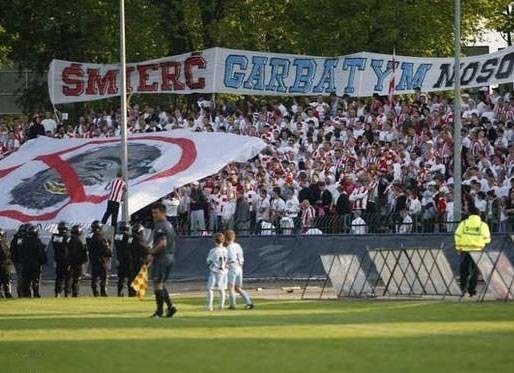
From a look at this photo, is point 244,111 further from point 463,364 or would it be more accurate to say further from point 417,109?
point 463,364

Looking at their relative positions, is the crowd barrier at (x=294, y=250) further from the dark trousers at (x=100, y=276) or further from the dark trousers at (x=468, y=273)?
the dark trousers at (x=100, y=276)

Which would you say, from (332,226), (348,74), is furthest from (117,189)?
(348,74)

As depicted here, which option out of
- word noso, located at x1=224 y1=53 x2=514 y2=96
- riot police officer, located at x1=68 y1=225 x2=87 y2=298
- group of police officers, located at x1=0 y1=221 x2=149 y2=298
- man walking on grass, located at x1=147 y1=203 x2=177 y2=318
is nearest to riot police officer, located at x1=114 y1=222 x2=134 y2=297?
group of police officers, located at x1=0 y1=221 x2=149 y2=298

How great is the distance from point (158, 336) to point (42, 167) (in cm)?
2802

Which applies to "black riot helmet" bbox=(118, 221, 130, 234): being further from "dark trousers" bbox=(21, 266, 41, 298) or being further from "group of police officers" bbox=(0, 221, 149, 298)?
"dark trousers" bbox=(21, 266, 41, 298)

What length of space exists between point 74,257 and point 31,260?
1214mm

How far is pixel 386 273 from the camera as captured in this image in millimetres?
34875

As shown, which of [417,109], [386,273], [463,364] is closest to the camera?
[463,364]

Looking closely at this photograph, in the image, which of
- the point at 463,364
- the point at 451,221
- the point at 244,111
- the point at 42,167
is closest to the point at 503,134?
the point at 451,221

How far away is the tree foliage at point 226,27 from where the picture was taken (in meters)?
62.5

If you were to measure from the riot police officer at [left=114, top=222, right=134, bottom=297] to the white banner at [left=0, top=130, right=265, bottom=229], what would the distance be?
4819 mm

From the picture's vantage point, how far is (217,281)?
102 feet

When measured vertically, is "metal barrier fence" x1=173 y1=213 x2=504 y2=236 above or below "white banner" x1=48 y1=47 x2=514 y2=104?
below

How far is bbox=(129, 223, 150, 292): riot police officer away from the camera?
3872cm
